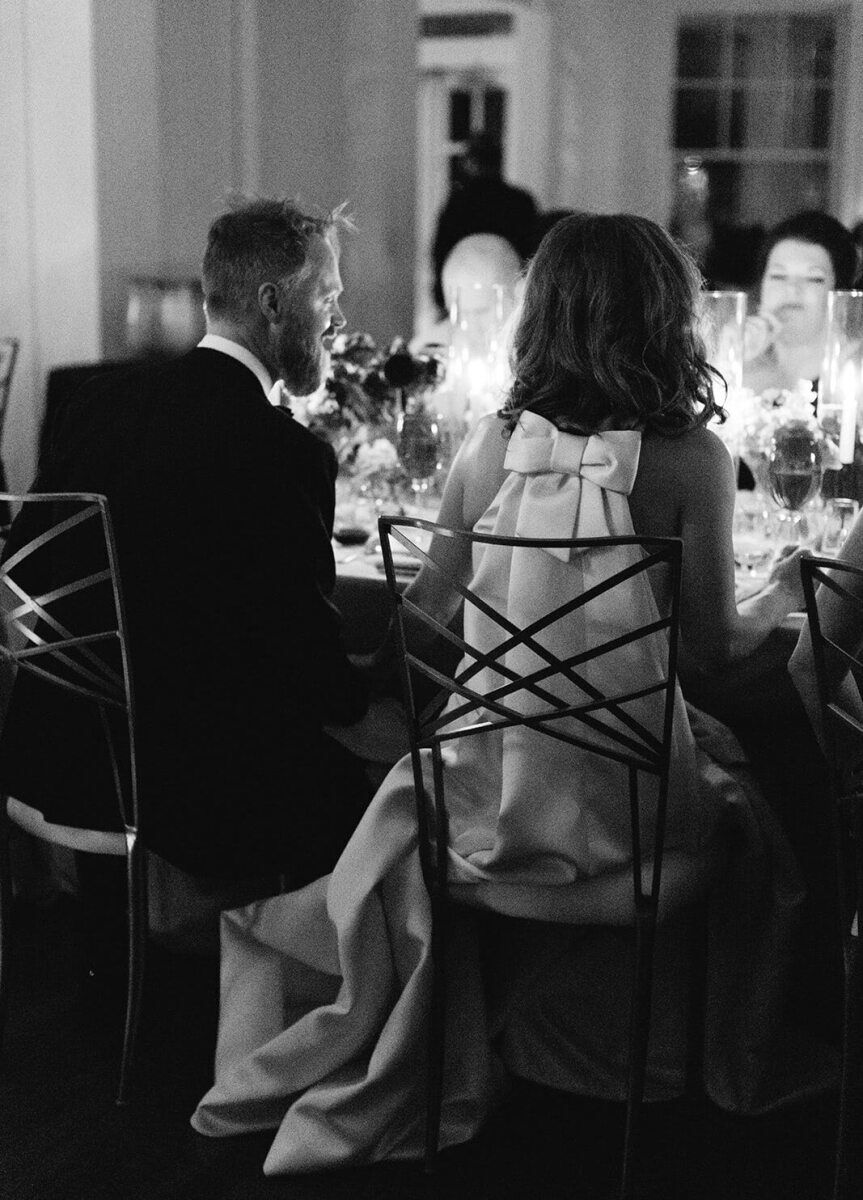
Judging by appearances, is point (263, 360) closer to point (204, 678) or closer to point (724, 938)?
point (204, 678)

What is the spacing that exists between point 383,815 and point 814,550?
953 millimetres

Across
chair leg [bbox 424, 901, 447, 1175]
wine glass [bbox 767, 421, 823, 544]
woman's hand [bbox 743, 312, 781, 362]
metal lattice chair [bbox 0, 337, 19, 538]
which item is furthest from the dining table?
metal lattice chair [bbox 0, 337, 19, 538]

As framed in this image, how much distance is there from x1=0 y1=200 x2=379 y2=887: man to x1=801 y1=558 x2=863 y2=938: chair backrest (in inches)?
27.9

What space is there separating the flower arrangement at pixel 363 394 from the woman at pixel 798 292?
3.10 feet

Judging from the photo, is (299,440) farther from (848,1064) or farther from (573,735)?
(848,1064)

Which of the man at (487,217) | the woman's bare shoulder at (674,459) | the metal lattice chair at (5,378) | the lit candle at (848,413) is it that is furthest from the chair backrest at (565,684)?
the man at (487,217)

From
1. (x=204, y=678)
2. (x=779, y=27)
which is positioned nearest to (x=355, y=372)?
(x=204, y=678)

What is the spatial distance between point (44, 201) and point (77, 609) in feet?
10.1

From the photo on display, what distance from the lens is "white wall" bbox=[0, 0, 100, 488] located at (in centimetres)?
474

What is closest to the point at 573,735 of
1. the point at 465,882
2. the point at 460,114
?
the point at 465,882

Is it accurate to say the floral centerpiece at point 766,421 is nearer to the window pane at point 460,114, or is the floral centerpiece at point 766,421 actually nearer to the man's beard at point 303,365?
the man's beard at point 303,365

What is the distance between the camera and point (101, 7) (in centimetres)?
475

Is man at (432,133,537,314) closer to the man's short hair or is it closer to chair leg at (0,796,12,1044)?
the man's short hair

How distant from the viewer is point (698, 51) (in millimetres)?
8023
